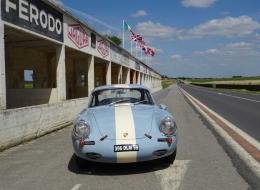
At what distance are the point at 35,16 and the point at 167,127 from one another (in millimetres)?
6673

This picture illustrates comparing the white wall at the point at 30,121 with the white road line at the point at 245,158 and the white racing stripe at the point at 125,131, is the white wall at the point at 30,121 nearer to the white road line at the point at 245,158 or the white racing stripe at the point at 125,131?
the white racing stripe at the point at 125,131

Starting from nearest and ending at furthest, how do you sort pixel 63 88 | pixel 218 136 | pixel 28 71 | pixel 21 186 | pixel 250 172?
pixel 21 186, pixel 250 172, pixel 218 136, pixel 63 88, pixel 28 71

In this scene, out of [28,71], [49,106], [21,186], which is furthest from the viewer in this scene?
[28,71]

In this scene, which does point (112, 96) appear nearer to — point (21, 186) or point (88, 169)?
point (88, 169)

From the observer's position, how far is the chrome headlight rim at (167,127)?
541 cm

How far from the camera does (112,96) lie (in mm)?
7160

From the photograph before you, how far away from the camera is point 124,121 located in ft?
18.1

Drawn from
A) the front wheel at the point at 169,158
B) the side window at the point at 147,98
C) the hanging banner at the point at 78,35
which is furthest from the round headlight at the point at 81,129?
the hanging banner at the point at 78,35

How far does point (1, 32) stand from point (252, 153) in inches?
240

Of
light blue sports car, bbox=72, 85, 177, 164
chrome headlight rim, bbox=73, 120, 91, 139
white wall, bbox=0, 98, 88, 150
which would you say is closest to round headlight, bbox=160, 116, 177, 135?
light blue sports car, bbox=72, 85, 177, 164

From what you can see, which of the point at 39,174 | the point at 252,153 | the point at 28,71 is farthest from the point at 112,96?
the point at 28,71

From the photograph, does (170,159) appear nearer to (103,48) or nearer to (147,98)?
(147,98)

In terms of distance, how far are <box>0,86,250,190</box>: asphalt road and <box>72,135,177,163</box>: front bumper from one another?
26cm

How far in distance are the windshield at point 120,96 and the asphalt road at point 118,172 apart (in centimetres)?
117
